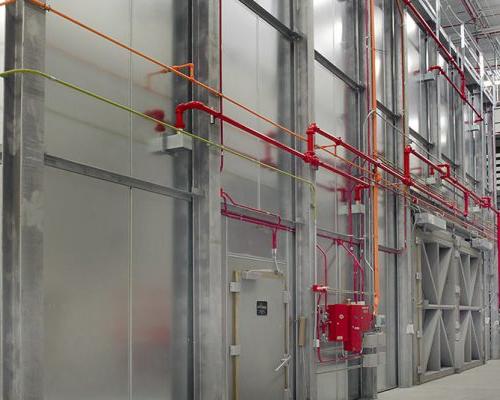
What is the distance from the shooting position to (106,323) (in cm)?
739

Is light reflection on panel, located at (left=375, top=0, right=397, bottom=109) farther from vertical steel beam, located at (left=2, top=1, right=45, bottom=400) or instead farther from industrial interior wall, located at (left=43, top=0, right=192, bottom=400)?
vertical steel beam, located at (left=2, top=1, right=45, bottom=400)

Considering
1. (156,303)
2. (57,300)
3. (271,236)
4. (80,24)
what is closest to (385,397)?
(271,236)

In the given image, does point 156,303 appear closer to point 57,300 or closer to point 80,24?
point 57,300

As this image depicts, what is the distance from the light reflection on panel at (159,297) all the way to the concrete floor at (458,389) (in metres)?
6.16

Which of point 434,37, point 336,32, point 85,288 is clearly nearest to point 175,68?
point 85,288

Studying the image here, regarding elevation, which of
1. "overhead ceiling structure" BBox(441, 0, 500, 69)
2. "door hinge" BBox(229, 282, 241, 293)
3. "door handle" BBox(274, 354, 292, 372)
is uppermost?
"overhead ceiling structure" BBox(441, 0, 500, 69)

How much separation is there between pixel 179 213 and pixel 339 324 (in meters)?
4.27

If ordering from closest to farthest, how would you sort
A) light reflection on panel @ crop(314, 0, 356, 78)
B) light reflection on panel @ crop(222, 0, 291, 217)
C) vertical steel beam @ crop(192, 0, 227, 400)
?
vertical steel beam @ crop(192, 0, 227, 400), light reflection on panel @ crop(222, 0, 291, 217), light reflection on panel @ crop(314, 0, 356, 78)

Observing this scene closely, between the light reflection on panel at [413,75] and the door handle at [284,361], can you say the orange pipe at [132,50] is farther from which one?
the light reflection on panel at [413,75]

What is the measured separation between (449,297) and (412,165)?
3.86 metres

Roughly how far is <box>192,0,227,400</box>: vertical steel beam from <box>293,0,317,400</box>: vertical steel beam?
2.18 m

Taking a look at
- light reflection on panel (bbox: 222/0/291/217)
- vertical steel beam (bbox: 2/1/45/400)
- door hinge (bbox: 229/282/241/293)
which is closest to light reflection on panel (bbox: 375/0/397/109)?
light reflection on panel (bbox: 222/0/291/217)

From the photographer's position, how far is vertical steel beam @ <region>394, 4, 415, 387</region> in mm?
15031

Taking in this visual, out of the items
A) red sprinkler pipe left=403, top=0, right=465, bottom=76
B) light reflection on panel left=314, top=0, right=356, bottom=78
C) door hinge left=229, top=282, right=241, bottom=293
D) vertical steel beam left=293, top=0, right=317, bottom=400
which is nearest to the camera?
door hinge left=229, top=282, right=241, bottom=293
